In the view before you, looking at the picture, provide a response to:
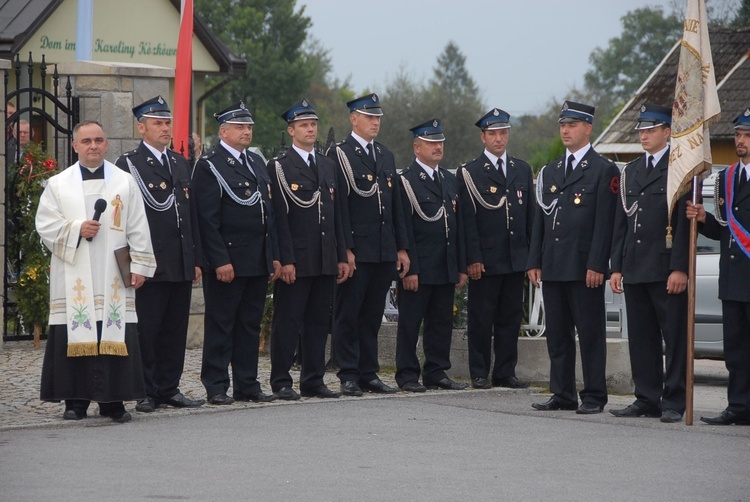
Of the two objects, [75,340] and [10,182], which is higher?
[10,182]

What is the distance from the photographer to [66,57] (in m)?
28.1

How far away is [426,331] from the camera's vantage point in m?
11.3

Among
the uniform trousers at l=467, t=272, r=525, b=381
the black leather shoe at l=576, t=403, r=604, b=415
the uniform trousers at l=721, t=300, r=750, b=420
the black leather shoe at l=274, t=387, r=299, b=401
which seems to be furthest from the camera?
the uniform trousers at l=467, t=272, r=525, b=381

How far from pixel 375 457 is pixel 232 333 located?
2848mm

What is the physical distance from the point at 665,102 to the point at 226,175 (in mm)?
24492

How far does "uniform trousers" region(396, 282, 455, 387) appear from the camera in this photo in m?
11.1

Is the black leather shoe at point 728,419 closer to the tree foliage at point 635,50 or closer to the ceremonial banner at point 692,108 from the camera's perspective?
the ceremonial banner at point 692,108

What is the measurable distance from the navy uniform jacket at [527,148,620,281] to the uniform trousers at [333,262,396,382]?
1.50 metres

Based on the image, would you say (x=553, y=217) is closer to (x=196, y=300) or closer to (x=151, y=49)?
(x=196, y=300)

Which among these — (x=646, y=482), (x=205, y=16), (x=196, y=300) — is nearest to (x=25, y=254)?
(x=196, y=300)

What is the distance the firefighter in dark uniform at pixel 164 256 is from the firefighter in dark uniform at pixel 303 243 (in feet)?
2.51

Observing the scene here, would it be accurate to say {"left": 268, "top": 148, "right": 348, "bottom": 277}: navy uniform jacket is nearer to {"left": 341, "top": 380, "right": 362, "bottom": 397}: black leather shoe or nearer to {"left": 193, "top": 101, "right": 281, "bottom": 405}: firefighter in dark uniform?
{"left": 193, "top": 101, "right": 281, "bottom": 405}: firefighter in dark uniform

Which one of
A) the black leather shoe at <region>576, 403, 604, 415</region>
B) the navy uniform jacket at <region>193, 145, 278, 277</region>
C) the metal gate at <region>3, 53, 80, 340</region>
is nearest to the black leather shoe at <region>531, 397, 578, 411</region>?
the black leather shoe at <region>576, 403, 604, 415</region>

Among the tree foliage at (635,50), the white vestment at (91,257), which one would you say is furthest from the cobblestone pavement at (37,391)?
the tree foliage at (635,50)
